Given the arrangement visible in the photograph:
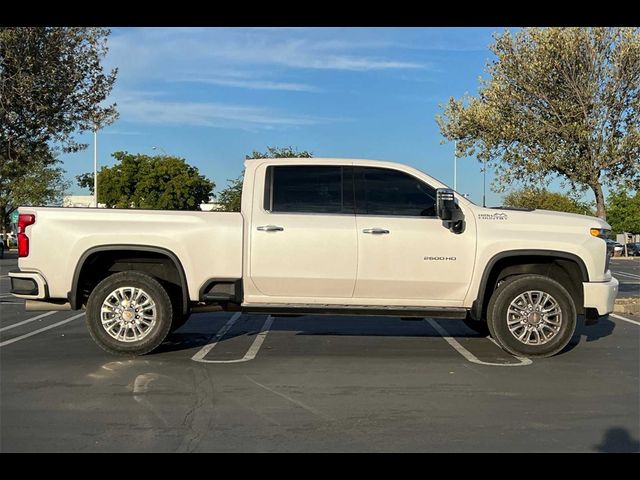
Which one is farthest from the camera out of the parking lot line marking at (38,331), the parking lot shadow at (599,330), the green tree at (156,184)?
the green tree at (156,184)

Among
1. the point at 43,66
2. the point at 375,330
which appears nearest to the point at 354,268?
the point at 375,330

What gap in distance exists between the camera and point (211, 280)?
7.24m

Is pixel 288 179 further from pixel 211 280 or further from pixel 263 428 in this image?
pixel 263 428

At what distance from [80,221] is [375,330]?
4379 mm

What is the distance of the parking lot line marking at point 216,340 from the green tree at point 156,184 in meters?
18.8

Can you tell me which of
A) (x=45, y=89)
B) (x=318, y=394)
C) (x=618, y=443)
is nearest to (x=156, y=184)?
(x=45, y=89)

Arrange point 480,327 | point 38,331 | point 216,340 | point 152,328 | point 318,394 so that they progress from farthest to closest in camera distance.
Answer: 1. point 38,331
2. point 480,327
3. point 216,340
4. point 152,328
5. point 318,394

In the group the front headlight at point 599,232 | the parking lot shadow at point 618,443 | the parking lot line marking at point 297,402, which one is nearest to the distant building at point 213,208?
the parking lot line marking at point 297,402

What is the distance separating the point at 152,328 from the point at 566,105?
342 inches

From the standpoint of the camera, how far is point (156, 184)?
3284 centimetres

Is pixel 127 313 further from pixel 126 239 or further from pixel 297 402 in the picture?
pixel 297 402

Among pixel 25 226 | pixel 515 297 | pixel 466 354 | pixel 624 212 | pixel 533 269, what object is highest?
pixel 624 212

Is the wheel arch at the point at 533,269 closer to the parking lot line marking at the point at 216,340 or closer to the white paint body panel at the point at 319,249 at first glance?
the white paint body panel at the point at 319,249

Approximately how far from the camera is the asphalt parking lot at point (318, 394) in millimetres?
4645
